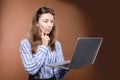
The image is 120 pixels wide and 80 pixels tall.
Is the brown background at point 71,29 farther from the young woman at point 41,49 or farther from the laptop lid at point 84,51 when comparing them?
the laptop lid at point 84,51

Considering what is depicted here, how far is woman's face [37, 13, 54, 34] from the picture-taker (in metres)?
1.41

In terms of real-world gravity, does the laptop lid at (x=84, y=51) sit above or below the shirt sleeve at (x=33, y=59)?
above

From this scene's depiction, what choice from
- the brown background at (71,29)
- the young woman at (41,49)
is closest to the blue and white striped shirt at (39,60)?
the young woman at (41,49)

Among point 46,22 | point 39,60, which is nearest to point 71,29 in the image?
point 46,22

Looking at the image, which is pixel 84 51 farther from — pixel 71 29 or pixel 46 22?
pixel 71 29

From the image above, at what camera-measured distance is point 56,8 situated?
2.45 metres

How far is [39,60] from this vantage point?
1.34 m

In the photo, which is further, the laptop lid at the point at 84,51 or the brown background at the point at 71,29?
the brown background at the point at 71,29

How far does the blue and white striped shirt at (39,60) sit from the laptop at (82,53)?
15 cm

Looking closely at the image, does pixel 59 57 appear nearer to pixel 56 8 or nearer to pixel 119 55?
pixel 56 8

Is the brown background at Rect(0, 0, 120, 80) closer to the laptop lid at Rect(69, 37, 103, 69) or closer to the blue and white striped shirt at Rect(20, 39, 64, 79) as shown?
the blue and white striped shirt at Rect(20, 39, 64, 79)

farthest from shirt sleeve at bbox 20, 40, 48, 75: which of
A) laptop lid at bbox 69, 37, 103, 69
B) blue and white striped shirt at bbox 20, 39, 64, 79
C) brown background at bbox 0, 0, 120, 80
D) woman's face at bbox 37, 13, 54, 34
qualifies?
brown background at bbox 0, 0, 120, 80

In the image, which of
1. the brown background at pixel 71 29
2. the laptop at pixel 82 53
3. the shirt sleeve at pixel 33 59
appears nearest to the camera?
the laptop at pixel 82 53

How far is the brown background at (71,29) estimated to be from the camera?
230 cm
